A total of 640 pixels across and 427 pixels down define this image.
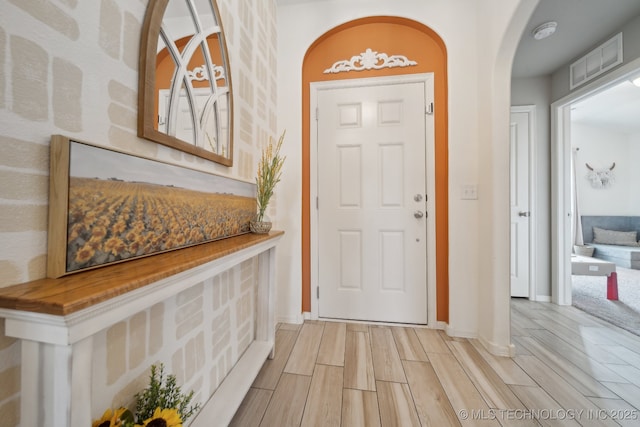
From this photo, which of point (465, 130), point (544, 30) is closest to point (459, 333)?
point (465, 130)

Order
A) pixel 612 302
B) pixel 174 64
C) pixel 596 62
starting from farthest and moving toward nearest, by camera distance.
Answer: pixel 612 302
pixel 596 62
pixel 174 64

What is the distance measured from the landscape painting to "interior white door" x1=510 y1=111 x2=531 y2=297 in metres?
3.17

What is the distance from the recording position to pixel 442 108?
203 centimetres

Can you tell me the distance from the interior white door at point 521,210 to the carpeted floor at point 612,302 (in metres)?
0.51

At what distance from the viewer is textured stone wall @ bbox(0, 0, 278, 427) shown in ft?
1.53

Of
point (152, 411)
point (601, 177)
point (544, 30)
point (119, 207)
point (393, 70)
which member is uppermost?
point (544, 30)

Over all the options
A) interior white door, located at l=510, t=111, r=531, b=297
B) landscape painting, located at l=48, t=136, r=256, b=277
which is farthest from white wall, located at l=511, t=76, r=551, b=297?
landscape painting, located at l=48, t=136, r=256, b=277

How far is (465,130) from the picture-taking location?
194 centimetres

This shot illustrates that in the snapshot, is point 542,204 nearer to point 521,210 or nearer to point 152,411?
point 521,210

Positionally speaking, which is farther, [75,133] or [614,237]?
[614,237]

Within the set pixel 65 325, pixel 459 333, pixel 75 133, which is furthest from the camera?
pixel 459 333

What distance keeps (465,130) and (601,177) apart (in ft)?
17.9

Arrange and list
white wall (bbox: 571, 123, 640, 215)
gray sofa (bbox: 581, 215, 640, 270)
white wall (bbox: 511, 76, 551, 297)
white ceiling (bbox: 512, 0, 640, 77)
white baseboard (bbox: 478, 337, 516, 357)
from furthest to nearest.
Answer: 1. white wall (bbox: 571, 123, 640, 215)
2. gray sofa (bbox: 581, 215, 640, 270)
3. white wall (bbox: 511, 76, 551, 297)
4. white ceiling (bbox: 512, 0, 640, 77)
5. white baseboard (bbox: 478, 337, 516, 357)

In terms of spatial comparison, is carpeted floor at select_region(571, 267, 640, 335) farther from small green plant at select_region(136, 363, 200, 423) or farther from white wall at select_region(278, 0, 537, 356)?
small green plant at select_region(136, 363, 200, 423)
